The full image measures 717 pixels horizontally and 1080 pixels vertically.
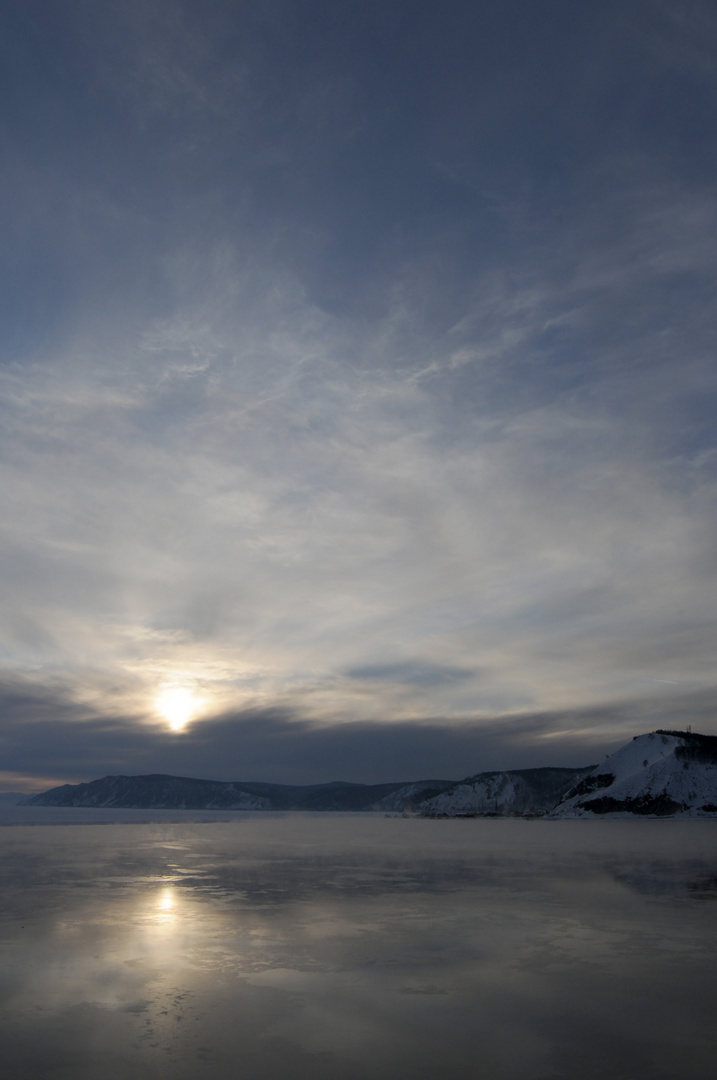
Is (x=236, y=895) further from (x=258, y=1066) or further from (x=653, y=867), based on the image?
(x=653, y=867)

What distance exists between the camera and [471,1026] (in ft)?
46.0

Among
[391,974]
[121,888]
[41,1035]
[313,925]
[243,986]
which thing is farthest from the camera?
[121,888]

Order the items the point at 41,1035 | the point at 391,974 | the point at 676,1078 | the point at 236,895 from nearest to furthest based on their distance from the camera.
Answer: the point at 676,1078
the point at 41,1035
the point at 391,974
the point at 236,895

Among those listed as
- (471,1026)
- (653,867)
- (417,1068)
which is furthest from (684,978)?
(653,867)

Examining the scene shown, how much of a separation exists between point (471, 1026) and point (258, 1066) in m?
4.35

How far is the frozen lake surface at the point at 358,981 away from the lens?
12242mm

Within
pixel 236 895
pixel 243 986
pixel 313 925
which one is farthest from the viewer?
pixel 236 895

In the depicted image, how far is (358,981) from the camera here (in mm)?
17344

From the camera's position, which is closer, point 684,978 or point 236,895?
point 684,978

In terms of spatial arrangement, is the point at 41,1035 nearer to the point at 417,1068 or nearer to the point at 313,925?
the point at 417,1068

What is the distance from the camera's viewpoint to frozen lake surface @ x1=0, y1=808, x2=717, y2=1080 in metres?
12.2

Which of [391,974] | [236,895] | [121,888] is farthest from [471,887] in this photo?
[391,974]

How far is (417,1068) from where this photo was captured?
→ 466 inches

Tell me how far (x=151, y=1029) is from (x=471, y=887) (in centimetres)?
2446
